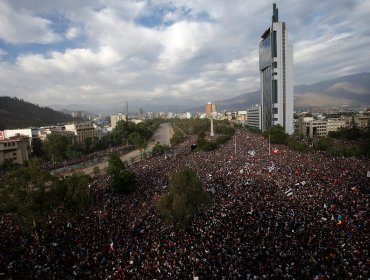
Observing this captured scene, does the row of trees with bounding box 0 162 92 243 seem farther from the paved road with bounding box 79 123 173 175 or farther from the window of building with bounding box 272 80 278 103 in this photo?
the window of building with bounding box 272 80 278 103

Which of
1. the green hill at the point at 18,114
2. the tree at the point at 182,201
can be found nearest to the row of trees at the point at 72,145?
the tree at the point at 182,201

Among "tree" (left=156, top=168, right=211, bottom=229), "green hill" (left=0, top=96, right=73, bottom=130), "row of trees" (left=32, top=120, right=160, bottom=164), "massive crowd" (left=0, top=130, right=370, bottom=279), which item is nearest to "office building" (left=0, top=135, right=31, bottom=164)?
"row of trees" (left=32, top=120, right=160, bottom=164)

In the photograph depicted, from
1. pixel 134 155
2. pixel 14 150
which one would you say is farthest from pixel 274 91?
pixel 14 150

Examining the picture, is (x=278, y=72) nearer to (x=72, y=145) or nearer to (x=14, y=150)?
(x=72, y=145)

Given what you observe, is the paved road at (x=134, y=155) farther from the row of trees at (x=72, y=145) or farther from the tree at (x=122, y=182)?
the tree at (x=122, y=182)

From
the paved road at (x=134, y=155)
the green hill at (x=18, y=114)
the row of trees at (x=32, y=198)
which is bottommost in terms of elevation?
the paved road at (x=134, y=155)

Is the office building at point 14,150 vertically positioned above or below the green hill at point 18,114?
below

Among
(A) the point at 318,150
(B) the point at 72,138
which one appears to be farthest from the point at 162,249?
(B) the point at 72,138
